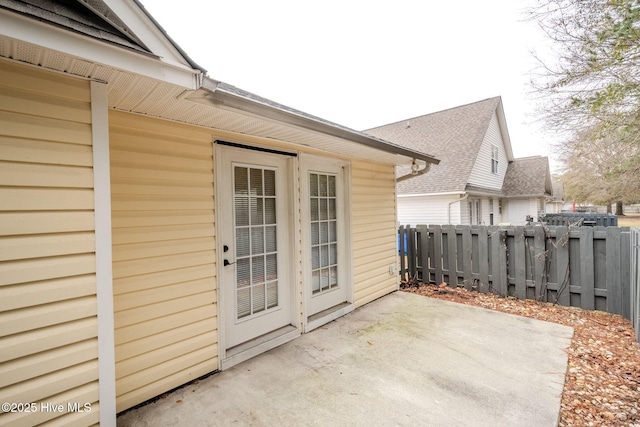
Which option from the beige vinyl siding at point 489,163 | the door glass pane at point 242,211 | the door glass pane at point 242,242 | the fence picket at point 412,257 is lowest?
the fence picket at point 412,257

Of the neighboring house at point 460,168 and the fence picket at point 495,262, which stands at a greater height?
the neighboring house at point 460,168

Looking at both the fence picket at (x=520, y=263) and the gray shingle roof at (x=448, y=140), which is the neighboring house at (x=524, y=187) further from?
the fence picket at (x=520, y=263)

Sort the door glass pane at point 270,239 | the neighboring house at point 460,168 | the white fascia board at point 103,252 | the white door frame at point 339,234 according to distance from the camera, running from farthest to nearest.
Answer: the neighboring house at point 460,168 < the white door frame at point 339,234 < the door glass pane at point 270,239 < the white fascia board at point 103,252

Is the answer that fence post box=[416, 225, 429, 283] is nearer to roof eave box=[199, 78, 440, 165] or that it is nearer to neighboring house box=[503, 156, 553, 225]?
roof eave box=[199, 78, 440, 165]

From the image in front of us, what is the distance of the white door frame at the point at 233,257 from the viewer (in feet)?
9.05

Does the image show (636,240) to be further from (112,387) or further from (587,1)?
(112,387)

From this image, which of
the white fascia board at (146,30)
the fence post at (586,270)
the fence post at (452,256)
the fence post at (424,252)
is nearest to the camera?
the white fascia board at (146,30)

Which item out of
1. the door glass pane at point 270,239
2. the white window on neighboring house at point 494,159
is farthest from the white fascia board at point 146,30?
the white window on neighboring house at point 494,159

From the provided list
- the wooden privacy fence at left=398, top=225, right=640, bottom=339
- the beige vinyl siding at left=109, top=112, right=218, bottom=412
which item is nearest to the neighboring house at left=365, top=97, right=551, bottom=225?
the wooden privacy fence at left=398, top=225, right=640, bottom=339

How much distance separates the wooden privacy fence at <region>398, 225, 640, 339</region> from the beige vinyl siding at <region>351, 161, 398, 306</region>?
0.88 m

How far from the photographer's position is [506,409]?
2131 millimetres

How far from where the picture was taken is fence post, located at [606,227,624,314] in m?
3.91

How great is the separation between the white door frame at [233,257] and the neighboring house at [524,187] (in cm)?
1431

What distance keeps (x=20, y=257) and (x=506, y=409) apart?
10.9 feet
